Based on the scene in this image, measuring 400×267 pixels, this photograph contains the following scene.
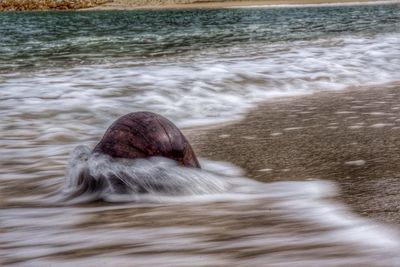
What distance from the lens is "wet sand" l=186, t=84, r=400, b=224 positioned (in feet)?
11.2

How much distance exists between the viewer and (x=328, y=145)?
15.1 ft

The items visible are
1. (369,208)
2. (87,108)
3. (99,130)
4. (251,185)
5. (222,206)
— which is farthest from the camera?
(87,108)

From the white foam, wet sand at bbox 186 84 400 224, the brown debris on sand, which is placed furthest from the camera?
the brown debris on sand

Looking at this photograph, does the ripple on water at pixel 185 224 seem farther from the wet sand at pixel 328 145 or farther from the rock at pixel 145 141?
the wet sand at pixel 328 145

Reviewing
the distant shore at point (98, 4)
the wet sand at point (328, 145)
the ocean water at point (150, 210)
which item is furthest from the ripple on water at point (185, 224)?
the distant shore at point (98, 4)

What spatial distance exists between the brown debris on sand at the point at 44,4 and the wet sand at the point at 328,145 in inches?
3287

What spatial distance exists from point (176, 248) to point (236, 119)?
3640 millimetres

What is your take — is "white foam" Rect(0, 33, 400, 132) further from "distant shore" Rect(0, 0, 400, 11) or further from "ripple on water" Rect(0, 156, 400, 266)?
"distant shore" Rect(0, 0, 400, 11)

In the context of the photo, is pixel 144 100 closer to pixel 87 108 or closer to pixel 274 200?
pixel 87 108

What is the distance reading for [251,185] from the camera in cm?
367

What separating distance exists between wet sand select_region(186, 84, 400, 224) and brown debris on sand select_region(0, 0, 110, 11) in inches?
3287

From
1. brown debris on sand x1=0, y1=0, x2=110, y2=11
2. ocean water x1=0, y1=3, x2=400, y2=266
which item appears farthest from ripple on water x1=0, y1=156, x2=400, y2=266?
brown debris on sand x1=0, y1=0, x2=110, y2=11

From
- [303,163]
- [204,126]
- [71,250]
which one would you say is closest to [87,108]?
[204,126]

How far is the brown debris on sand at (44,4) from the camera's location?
8650 cm
